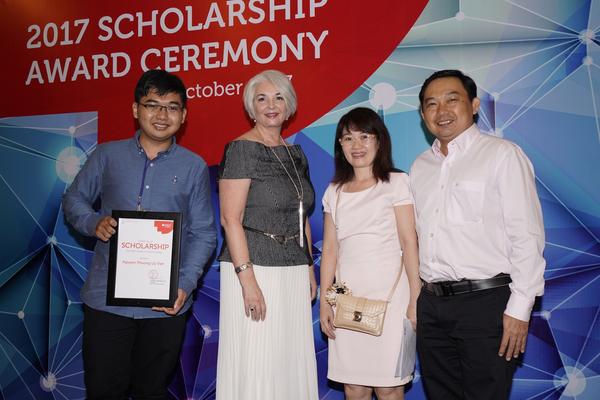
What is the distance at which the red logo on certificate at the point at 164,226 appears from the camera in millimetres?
2588

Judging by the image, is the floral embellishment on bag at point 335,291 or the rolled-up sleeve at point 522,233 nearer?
the rolled-up sleeve at point 522,233

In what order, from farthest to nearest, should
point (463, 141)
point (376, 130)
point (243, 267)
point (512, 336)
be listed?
point (376, 130), point (243, 267), point (463, 141), point (512, 336)

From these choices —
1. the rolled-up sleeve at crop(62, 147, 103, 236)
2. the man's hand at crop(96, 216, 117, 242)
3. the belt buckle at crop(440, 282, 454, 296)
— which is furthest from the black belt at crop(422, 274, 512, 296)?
the rolled-up sleeve at crop(62, 147, 103, 236)

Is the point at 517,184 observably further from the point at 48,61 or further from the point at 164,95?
the point at 48,61

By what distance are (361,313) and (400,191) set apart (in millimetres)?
629

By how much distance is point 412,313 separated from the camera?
9.06ft

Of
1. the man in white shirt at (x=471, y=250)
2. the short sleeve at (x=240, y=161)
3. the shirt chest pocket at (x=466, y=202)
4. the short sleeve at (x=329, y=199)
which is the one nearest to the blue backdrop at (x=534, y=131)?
the short sleeve at (x=329, y=199)

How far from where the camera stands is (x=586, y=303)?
3.25 m

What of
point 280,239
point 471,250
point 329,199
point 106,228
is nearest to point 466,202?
point 471,250

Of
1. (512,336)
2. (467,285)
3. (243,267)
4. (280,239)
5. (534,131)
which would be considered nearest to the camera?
(512,336)

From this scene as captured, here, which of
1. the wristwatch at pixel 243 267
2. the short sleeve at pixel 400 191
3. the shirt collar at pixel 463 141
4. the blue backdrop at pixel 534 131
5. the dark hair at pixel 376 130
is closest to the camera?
the shirt collar at pixel 463 141

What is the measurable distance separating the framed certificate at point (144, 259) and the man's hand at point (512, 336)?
144 centimetres

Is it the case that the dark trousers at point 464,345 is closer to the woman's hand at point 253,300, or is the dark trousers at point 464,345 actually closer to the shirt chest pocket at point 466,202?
the shirt chest pocket at point 466,202

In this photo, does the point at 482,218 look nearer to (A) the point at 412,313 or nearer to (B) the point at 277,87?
(A) the point at 412,313
